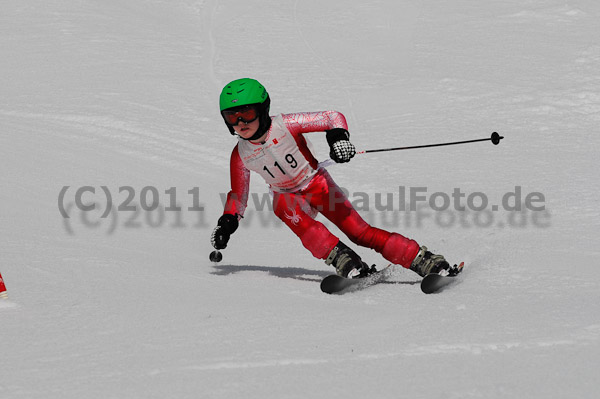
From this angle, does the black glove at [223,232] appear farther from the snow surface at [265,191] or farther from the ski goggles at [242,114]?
the ski goggles at [242,114]

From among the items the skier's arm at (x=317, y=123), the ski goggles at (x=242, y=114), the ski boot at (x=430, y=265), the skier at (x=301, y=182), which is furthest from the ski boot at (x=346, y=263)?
the ski goggles at (x=242, y=114)

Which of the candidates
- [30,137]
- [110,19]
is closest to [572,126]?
[30,137]

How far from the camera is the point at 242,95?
5.10 meters

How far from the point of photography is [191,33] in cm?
1464

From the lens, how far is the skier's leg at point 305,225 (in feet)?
16.9

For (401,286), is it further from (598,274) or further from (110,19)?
(110,19)

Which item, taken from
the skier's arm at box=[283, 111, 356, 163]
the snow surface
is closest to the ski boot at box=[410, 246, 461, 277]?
the snow surface

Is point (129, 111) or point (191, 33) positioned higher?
point (191, 33)

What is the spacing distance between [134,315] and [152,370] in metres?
0.83

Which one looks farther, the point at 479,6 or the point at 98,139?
the point at 479,6

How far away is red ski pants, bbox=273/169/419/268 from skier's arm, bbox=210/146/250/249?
32 cm

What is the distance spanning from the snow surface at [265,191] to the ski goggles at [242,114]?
1.09 meters

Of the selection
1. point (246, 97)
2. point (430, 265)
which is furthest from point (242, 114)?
point (430, 265)

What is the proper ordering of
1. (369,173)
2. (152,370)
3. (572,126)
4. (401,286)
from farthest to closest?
(572,126), (369,173), (401,286), (152,370)
